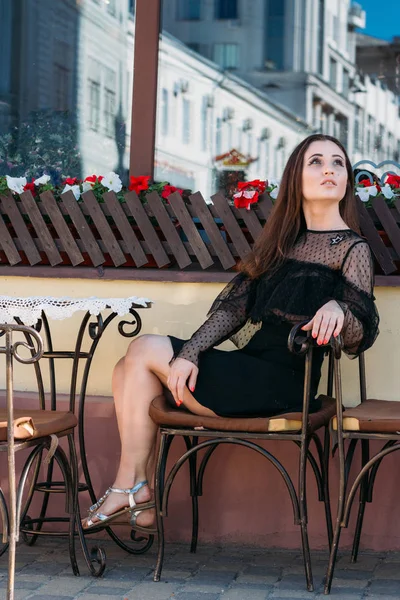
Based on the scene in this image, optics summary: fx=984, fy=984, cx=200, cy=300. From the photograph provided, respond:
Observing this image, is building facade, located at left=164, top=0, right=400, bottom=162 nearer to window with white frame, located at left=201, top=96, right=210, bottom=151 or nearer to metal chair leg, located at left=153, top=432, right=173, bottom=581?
window with white frame, located at left=201, top=96, right=210, bottom=151

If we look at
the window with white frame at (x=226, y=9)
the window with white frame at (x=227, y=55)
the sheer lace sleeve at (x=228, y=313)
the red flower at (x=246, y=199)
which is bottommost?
the sheer lace sleeve at (x=228, y=313)

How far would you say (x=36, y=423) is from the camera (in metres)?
3.01

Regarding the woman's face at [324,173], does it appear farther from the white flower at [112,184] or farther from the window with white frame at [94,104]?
the window with white frame at [94,104]

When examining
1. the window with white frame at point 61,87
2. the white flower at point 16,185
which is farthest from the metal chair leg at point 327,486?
the window with white frame at point 61,87

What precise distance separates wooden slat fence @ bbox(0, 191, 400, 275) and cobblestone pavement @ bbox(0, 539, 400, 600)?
114 centimetres

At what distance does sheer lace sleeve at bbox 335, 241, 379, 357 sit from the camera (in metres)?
3.20

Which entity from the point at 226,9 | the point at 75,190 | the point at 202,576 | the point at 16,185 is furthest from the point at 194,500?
the point at 226,9

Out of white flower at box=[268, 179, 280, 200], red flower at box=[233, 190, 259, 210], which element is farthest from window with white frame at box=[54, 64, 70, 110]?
red flower at box=[233, 190, 259, 210]

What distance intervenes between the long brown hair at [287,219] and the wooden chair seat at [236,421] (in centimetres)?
60

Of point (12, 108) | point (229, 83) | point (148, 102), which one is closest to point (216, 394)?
point (148, 102)

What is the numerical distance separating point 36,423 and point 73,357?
27.5 inches

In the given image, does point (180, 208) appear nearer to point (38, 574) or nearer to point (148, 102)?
point (148, 102)

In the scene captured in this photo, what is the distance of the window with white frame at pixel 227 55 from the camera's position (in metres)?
6.78

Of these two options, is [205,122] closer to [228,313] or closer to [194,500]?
[228,313]
